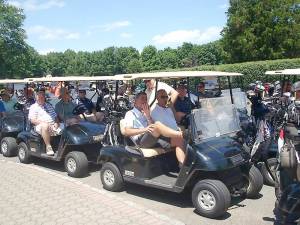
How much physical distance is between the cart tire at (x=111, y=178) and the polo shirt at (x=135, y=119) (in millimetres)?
527

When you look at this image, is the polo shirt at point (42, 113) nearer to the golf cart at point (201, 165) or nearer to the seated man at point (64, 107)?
the seated man at point (64, 107)

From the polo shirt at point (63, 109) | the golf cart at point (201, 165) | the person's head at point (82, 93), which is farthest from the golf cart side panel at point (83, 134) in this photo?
the person's head at point (82, 93)

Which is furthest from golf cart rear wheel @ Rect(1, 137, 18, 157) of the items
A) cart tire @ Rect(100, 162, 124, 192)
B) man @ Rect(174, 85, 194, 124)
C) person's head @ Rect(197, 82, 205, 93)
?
person's head @ Rect(197, 82, 205, 93)

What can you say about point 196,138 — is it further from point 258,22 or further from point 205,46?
point 205,46

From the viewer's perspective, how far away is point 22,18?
45438 millimetres

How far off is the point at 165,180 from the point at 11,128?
4705mm

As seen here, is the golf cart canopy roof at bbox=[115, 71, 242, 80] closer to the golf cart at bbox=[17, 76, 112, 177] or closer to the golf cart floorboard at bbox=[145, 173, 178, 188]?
the golf cart at bbox=[17, 76, 112, 177]

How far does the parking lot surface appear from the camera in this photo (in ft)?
15.7

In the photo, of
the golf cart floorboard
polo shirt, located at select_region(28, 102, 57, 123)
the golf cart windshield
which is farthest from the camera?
polo shirt, located at select_region(28, 102, 57, 123)

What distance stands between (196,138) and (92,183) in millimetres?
2204

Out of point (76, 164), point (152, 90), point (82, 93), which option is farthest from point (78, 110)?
point (82, 93)

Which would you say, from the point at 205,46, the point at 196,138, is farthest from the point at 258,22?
Answer: the point at 205,46

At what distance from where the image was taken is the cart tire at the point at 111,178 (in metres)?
5.95

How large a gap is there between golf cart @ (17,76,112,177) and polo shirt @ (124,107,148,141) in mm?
866
